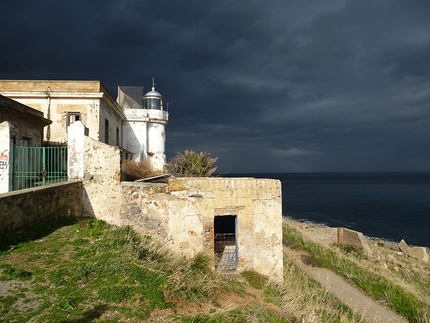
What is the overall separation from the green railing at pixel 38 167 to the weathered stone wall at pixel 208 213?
87.4 inches

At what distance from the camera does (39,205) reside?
712 cm

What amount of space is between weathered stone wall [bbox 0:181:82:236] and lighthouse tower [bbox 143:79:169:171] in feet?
52.7

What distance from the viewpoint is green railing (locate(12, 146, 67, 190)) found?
Result: 28.8 ft

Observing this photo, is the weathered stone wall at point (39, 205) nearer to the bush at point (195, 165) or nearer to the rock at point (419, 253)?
the bush at point (195, 165)

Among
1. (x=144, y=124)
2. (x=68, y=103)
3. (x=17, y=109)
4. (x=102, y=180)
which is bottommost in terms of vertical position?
(x=102, y=180)

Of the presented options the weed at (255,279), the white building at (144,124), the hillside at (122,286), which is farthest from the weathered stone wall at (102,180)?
the white building at (144,124)

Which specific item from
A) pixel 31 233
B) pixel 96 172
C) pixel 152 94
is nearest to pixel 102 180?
pixel 96 172

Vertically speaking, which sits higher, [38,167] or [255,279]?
[38,167]

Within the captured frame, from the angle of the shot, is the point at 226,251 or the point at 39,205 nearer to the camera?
the point at 39,205

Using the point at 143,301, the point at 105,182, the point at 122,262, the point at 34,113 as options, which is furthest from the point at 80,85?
the point at 143,301

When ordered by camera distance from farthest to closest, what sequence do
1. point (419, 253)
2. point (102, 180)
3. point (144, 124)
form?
point (144, 124) < point (419, 253) < point (102, 180)

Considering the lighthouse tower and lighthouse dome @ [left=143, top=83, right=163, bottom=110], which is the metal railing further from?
lighthouse dome @ [left=143, top=83, right=163, bottom=110]

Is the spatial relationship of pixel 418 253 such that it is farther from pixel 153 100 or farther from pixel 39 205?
pixel 39 205

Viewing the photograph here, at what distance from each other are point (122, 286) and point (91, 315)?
892 mm
